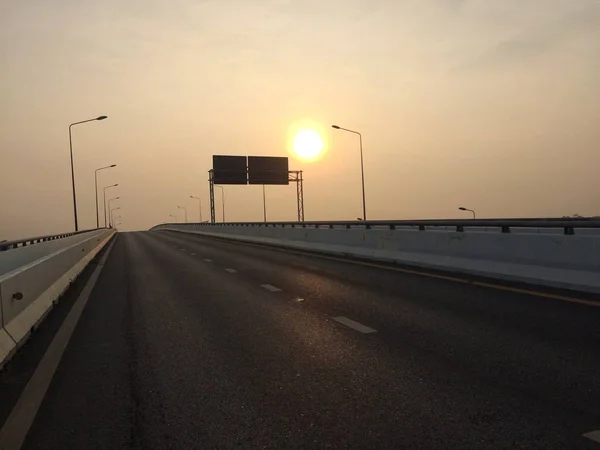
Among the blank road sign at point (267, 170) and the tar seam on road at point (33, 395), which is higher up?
the blank road sign at point (267, 170)

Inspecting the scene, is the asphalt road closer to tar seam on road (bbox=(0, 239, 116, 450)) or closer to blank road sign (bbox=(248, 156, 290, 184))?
tar seam on road (bbox=(0, 239, 116, 450))

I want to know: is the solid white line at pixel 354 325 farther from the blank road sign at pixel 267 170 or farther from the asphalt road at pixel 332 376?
the blank road sign at pixel 267 170

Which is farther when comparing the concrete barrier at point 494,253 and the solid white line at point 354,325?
the concrete barrier at point 494,253

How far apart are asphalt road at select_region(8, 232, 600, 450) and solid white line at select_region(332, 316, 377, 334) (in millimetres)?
42

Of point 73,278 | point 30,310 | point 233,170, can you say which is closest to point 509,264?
point 30,310

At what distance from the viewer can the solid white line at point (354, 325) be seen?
6.84m

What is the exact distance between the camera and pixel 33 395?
4.67 metres

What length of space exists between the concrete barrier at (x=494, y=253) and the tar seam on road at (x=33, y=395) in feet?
27.2

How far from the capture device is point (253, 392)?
15.0 ft

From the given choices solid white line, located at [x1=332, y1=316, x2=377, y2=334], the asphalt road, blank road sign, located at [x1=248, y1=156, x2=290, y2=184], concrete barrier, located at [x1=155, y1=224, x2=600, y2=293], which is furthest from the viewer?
blank road sign, located at [x1=248, y1=156, x2=290, y2=184]

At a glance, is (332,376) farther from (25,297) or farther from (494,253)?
(494,253)

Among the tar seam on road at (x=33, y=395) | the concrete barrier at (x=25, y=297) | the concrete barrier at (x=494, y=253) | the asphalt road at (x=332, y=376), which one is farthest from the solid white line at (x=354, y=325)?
the concrete barrier at (x=494, y=253)

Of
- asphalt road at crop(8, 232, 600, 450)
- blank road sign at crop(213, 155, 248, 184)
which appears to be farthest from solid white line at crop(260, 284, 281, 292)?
blank road sign at crop(213, 155, 248, 184)

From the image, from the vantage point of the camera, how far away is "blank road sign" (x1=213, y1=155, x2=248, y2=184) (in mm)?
60844
